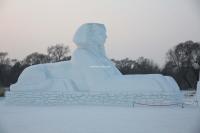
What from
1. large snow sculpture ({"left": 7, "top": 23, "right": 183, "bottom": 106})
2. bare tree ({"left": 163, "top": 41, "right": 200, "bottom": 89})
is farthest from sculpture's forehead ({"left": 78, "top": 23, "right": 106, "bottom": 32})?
bare tree ({"left": 163, "top": 41, "right": 200, "bottom": 89})

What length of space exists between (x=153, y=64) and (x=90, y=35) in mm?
20217

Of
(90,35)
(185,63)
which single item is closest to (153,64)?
(185,63)

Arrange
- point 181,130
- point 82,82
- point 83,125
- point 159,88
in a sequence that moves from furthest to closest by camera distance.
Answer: point 82,82, point 159,88, point 83,125, point 181,130

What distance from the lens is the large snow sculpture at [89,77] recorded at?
12156mm

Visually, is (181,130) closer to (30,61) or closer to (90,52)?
(90,52)

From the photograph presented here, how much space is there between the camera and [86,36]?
45.0 feet

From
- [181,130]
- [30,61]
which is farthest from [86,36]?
[30,61]

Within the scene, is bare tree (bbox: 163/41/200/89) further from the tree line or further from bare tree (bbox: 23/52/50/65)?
bare tree (bbox: 23/52/50/65)

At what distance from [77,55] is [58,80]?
1075 millimetres

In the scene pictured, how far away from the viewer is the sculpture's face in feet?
44.9

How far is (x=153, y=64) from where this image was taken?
33.4 m

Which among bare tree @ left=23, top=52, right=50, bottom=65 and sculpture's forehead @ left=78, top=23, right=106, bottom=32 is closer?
sculpture's forehead @ left=78, top=23, right=106, bottom=32

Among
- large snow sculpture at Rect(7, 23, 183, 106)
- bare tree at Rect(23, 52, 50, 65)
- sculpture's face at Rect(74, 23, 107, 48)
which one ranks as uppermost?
sculpture's face at Rect(74, 23, 107, 48)

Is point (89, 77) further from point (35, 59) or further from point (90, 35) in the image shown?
point (35, 59)
